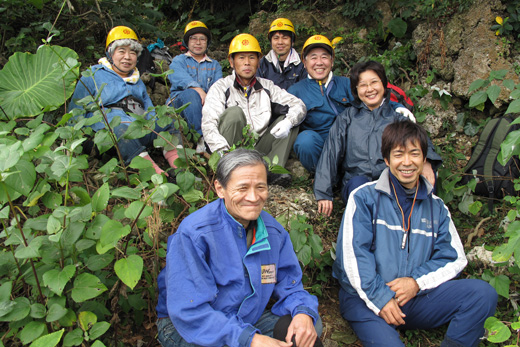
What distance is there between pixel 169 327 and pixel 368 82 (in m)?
2.69

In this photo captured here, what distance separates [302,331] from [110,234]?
3.66 ft

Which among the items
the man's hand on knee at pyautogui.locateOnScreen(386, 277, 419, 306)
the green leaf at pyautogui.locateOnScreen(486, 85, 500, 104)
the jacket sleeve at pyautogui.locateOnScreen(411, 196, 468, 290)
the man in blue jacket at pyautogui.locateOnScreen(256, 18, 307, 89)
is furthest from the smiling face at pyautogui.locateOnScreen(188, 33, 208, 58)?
the man's hand on knee at pyautogui.locateOnScreen(386, 277, 419, 306)

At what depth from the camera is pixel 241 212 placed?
2184mm

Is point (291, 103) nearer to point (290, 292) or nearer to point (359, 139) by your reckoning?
point (359, 139)

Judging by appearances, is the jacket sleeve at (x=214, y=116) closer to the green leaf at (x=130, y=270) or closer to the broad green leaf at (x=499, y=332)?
the green leaf at (x=130, y=270)

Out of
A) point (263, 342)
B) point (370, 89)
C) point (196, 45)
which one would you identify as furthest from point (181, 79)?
point (263, 342)

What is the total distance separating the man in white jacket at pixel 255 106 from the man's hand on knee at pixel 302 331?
78.0 inches

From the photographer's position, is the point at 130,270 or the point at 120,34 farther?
the point at 120,34

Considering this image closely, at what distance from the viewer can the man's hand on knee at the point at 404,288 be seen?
106 inches

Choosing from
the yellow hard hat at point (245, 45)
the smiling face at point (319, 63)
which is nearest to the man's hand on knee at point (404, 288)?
the smiling face at point (319, 63)

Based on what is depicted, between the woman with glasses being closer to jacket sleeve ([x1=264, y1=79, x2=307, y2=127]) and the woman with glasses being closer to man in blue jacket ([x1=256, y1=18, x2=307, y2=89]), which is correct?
jacket sleeve ([x1=264, y1=79, x2=307, y2=127])

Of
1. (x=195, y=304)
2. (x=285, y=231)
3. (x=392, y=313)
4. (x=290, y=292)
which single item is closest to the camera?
(x=195, y=304)

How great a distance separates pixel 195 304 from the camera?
1.97 meters

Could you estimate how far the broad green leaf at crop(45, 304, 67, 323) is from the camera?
6.61ft
